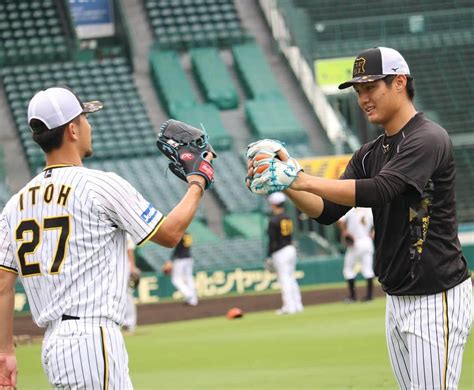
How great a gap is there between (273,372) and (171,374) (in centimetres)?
121

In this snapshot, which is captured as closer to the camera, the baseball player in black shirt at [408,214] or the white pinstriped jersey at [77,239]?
the white pinstriped jersey at [77,239]

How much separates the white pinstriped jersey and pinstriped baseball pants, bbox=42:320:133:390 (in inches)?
2.6

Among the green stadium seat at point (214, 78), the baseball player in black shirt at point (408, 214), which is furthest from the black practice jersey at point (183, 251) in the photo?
the baseball player in black shirt at point (408, 214)

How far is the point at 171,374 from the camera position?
13047mm

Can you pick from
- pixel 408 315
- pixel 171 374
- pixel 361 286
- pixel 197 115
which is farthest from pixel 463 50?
pixel 408 315

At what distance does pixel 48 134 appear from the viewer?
5586 mm

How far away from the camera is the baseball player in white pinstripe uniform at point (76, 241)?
5410mm

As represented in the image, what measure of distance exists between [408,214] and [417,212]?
5 centimetres

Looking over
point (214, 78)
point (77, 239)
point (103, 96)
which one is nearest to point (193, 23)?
point (214, 78)

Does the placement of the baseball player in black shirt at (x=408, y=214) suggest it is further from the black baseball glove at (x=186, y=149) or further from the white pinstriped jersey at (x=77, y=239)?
the white pinstriped jersey at (x=77, y=239)

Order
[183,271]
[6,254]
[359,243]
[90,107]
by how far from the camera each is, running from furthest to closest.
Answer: [183,271] → [359,243] → [90,107] → [6,254]

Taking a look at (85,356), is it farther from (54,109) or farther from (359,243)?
(359,243)

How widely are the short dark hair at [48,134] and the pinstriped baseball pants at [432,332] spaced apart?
193 cm

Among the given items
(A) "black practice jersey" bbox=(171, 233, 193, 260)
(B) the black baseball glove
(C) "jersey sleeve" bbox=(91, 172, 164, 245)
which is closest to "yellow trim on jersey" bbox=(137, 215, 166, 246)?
(C) "jersey sleeve" bbox=(91, 172, 164, 245)
